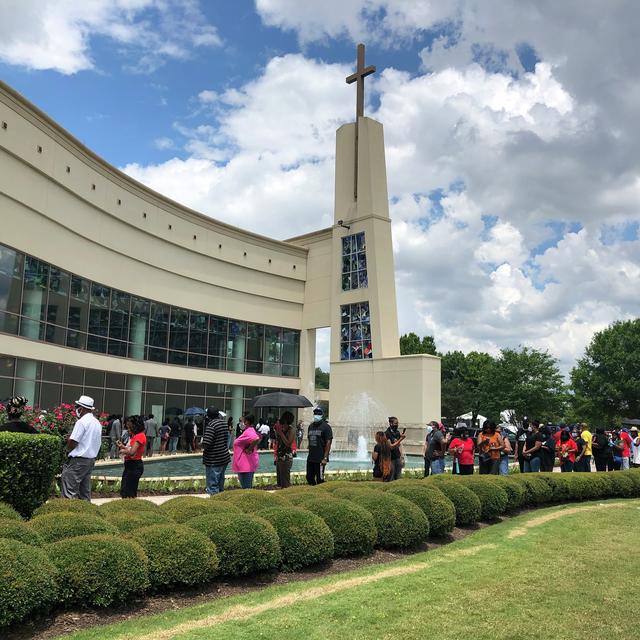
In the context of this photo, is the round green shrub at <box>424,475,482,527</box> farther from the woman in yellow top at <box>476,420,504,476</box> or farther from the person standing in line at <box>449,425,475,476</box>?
the woman in yellow top at <box>476,420,504,476</box>

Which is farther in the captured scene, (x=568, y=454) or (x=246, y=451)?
(x=568, y=454)

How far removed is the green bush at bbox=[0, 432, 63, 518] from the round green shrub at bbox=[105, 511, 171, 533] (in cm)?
85

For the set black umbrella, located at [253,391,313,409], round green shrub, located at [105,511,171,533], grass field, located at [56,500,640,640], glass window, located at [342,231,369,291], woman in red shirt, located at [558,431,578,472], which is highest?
glass window, located at [342,231,369,291]

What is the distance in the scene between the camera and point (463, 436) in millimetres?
15328

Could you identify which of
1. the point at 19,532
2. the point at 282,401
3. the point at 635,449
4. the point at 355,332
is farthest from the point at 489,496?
the point at 355,332

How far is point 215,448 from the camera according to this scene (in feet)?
38.6

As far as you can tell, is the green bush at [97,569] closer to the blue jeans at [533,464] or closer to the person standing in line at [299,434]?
the blue jeans at [533,464]

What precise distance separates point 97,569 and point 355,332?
31689 millimetres

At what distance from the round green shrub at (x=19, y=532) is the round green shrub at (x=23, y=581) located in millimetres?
298

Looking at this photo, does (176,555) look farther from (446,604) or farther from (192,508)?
(446,604)

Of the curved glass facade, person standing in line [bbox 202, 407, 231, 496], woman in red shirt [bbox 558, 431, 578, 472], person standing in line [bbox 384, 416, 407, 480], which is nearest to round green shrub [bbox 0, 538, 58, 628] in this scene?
person standing in line [bbox 202, 407, 231, 496]

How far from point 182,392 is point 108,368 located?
238 inches

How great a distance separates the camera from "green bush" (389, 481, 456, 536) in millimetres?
9242

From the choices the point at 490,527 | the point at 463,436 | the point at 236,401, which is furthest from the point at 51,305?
the point at 490,527
